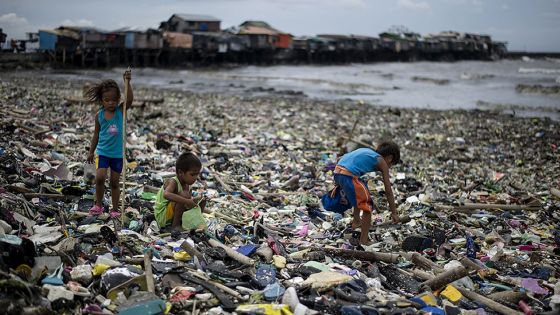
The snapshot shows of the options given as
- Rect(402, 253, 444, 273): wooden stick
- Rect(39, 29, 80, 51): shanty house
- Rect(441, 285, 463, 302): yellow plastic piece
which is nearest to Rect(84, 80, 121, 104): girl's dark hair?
Rect(402, 253, 444, 273): wooden stick

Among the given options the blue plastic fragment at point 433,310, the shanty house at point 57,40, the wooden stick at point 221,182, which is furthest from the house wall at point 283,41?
the blue plastic fragment at point 433,310

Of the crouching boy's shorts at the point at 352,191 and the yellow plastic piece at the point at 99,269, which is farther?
the crouching boy's shorts at the point at 352,191

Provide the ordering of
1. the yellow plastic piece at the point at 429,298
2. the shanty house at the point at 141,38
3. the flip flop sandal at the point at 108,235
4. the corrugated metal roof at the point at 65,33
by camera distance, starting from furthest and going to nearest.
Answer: the shanty house at the point at 141,38, the corrugated metal roof at the point at 65,33, the flip flop sandal at the point at 108,235, the yellow plastic piece at the point at 429,298

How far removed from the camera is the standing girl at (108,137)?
5.02 meters

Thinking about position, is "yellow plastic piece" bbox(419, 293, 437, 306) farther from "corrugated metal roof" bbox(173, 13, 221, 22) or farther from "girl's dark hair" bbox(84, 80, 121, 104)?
"corrugated metal roof" bbox(173, 13, 221, 22)

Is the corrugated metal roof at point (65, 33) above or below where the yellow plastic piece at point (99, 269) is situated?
above

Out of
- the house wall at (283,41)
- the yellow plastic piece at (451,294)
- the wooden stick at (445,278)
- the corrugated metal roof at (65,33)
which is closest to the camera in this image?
the yellow plastic piece at (451,294)

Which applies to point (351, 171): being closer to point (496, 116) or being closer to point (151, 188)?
point (151, 188)

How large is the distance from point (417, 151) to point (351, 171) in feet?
22.0

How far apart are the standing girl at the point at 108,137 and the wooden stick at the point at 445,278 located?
121 inches

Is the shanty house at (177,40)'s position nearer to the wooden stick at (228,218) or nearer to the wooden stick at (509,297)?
the wooden stick at (228,218)

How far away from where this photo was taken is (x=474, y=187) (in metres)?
7.71

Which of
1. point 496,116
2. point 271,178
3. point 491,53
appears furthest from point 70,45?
point 491,53

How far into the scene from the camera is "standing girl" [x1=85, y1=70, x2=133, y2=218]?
502 centimetres
